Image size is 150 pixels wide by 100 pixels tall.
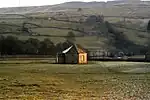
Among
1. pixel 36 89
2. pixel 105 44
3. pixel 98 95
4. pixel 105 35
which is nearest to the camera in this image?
pixel 98 95

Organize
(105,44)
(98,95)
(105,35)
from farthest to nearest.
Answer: (105,35) < (105,44) < (98,95)

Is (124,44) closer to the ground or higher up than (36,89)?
closer to the ground

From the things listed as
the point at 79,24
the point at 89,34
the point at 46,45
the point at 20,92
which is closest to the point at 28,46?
the point at 46,45

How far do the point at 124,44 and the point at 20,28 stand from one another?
1207 inches

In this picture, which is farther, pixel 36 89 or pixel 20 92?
pixel 36 89

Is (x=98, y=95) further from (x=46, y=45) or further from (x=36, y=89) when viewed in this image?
(x=46, y=45)

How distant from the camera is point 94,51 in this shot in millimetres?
96438

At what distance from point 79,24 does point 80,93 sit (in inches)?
4400

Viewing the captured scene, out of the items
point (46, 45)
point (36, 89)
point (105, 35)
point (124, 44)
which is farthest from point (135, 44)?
point (36, 89)

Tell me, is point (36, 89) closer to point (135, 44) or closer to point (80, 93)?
point (80, 93)

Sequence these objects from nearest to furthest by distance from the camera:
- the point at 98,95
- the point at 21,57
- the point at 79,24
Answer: the point at 98,95 → the point at 21,57 → the point at 79,24

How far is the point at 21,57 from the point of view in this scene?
3110 inches

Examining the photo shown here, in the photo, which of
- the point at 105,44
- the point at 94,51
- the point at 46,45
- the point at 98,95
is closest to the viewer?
the point at 98,95

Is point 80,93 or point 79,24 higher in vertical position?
point 80,93
